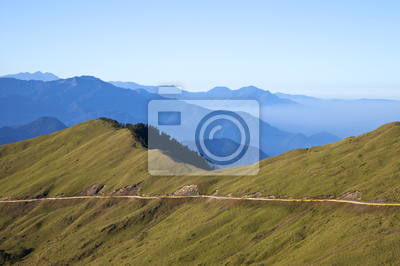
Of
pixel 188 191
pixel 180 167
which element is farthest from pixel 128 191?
pixel 188 191

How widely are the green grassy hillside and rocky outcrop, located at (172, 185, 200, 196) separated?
1539mm

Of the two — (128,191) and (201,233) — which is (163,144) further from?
(201,233)

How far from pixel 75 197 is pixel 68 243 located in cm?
2542

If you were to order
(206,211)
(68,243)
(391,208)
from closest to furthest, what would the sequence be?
(391,208) → (206,211) → (68,243)

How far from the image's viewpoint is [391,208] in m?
52.7

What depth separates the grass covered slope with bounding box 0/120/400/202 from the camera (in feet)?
219

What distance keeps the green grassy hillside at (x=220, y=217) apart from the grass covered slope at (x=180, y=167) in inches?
13.2

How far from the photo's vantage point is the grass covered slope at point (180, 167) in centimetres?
6681

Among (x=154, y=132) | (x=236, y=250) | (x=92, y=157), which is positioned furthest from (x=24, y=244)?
(x=154, y=132)

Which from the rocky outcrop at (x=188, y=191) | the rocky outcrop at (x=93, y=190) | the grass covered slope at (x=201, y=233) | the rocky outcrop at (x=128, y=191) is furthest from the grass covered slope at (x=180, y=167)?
the grass covered slope at (x=201, y=233)

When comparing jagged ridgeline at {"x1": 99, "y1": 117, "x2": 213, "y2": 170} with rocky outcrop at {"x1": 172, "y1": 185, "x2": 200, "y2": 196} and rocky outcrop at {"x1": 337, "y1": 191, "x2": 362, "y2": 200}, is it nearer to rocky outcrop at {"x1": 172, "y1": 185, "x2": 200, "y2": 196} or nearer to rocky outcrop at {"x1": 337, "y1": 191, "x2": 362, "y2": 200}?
rocky outcrop at {"x1": 172, "y1": 185, "x2": 200, "y2": 196}

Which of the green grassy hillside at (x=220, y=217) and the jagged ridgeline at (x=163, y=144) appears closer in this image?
the green grassy hillside at (x=220, y=217)

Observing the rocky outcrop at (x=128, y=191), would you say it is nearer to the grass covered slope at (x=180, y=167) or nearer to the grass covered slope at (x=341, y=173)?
the grass covered slope at (x=180, y=167)

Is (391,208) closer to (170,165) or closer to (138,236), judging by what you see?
(138,236)
